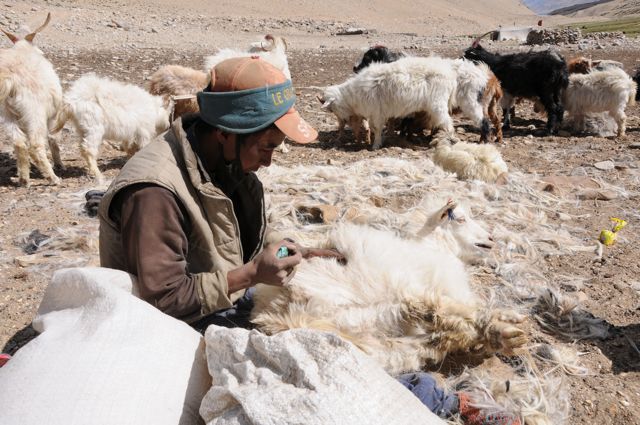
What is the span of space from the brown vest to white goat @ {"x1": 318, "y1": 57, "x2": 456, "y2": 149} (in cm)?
615

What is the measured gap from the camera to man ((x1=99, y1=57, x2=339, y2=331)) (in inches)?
76.3

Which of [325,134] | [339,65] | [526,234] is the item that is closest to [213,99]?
[526,234]

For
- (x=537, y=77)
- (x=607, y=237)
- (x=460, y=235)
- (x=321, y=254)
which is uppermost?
(x=321, y=254)

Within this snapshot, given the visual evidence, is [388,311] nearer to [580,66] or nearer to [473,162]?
[473,162]

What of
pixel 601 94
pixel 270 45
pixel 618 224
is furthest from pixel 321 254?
pixel 601 94

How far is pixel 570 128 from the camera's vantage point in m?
9.45

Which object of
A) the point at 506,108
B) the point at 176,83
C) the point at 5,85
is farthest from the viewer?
the point at 506,108

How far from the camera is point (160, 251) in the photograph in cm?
193

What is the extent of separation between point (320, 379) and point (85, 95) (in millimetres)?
5966

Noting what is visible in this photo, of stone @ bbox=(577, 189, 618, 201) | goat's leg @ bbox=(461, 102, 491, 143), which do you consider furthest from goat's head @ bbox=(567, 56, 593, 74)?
stone @ bbox=(577, 189, 618, 201)

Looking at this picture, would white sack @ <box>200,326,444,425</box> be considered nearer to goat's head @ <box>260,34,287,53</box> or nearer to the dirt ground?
the dirt ground

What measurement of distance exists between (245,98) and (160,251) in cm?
72

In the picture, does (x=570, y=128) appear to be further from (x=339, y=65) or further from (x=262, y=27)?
(x=262, y=27)

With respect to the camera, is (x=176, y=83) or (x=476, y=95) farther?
(x=476, y=95)
